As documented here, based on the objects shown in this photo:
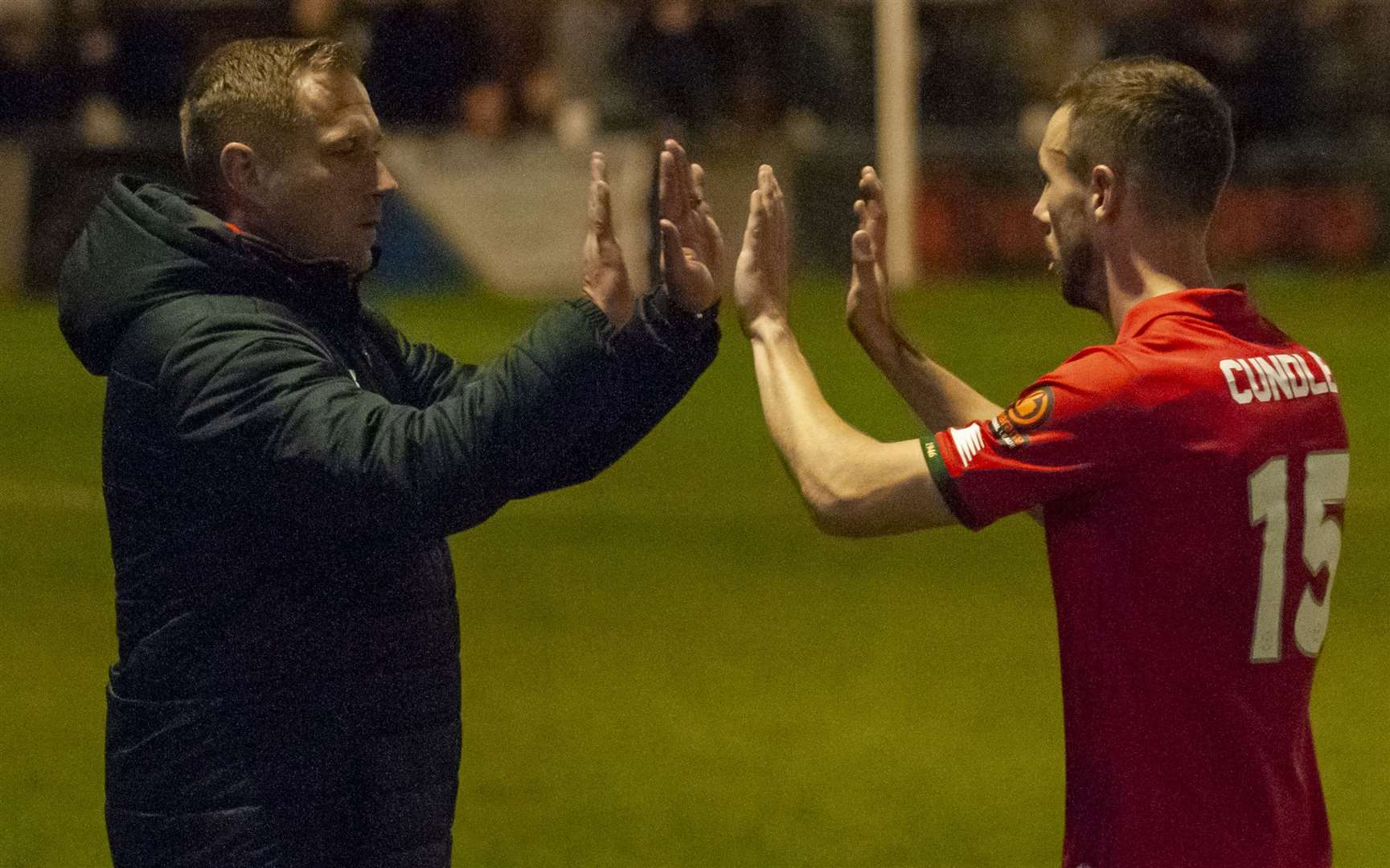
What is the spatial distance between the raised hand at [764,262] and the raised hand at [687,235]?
3.6 inches

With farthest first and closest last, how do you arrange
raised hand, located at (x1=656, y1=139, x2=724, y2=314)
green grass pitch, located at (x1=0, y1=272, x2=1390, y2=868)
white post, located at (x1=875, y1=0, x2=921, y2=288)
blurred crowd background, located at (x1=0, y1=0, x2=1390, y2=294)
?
white post, located at (x1=875, y1=0, x2=921, y2=288) < blurred crowd background, located at (x1=0, y1=0, x2=1390, y2=294) < green grass pitch, located at (x1=0, y1=272, x2=1390, y2=868) < raised hand, located at (x1=656, y1=139, x2=724, y2=314)

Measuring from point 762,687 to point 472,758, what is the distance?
3.93 feet

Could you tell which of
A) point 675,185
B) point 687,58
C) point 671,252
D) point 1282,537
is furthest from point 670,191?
point 687,58

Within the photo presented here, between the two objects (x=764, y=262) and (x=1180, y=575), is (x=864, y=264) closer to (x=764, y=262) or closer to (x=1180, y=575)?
(x=764, y=262)

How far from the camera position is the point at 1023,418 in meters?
3.45

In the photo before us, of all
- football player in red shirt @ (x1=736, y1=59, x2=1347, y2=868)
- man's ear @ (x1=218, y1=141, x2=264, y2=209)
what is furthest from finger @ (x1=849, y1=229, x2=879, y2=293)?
man's ear @ (x1=218, y1=141, x2=264, y2=209)

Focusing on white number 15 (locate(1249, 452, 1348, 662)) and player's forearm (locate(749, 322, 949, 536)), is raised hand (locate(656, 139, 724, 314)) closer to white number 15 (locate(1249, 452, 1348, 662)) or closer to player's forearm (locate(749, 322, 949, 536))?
player's forearm (locate(749, 322, 949, 536))

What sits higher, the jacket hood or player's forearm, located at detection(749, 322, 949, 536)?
the jacket hood

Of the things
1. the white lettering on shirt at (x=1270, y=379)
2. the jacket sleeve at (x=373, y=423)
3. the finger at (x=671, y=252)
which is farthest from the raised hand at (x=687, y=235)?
the white lettering on shirt at (x=1270, y=379)

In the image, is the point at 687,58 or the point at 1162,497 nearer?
the point at 1162,497

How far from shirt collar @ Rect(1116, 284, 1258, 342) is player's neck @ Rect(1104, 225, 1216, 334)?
2cm

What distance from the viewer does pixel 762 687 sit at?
317 inches

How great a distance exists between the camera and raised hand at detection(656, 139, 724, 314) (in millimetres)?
3480

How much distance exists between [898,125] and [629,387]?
53.8ft
